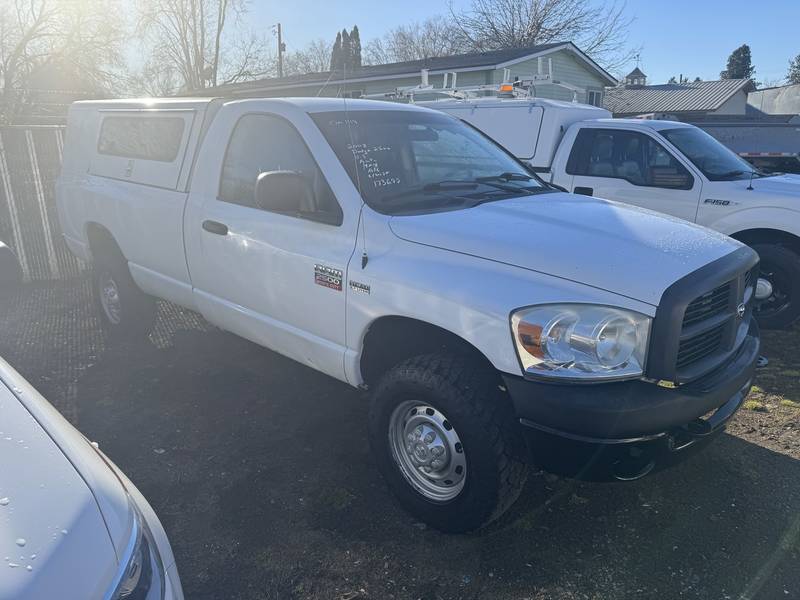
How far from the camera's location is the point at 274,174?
10.3ft

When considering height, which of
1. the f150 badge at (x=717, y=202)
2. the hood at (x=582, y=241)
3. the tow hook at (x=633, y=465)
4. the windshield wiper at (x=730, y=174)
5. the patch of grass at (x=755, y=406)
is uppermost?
the hood at (x=582, y=241)

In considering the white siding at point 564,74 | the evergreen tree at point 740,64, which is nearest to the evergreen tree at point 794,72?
the evergreen tree at point 740,64

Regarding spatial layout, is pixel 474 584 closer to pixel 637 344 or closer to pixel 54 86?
pixel 637 344

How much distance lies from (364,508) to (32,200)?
6.75m

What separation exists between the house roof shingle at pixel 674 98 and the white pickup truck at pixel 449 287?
96.5ft

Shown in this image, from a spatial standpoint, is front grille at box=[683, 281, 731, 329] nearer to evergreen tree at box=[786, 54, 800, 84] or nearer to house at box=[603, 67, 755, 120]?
house at box=[603, 67, 755, 120]

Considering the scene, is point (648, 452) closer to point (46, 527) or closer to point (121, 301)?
point (46, 527)

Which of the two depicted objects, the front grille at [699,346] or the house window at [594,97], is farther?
the house window at [594,97]

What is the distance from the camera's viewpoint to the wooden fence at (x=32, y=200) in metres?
7.51

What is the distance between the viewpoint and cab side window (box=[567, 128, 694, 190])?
609 centimetres

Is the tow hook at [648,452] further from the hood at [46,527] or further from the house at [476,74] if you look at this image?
the house at [476,74]

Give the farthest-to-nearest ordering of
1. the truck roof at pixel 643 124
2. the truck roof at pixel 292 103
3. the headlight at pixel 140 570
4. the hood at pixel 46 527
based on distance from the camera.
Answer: the truck roof at pixel 643 124
the truck roof at pixel 292 103
the headlight at pixel 140 570
the hood at pixel 46 527

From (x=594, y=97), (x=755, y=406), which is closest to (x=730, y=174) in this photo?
(x=755, y=406)

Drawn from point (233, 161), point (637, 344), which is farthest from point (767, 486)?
point (233, 161)
